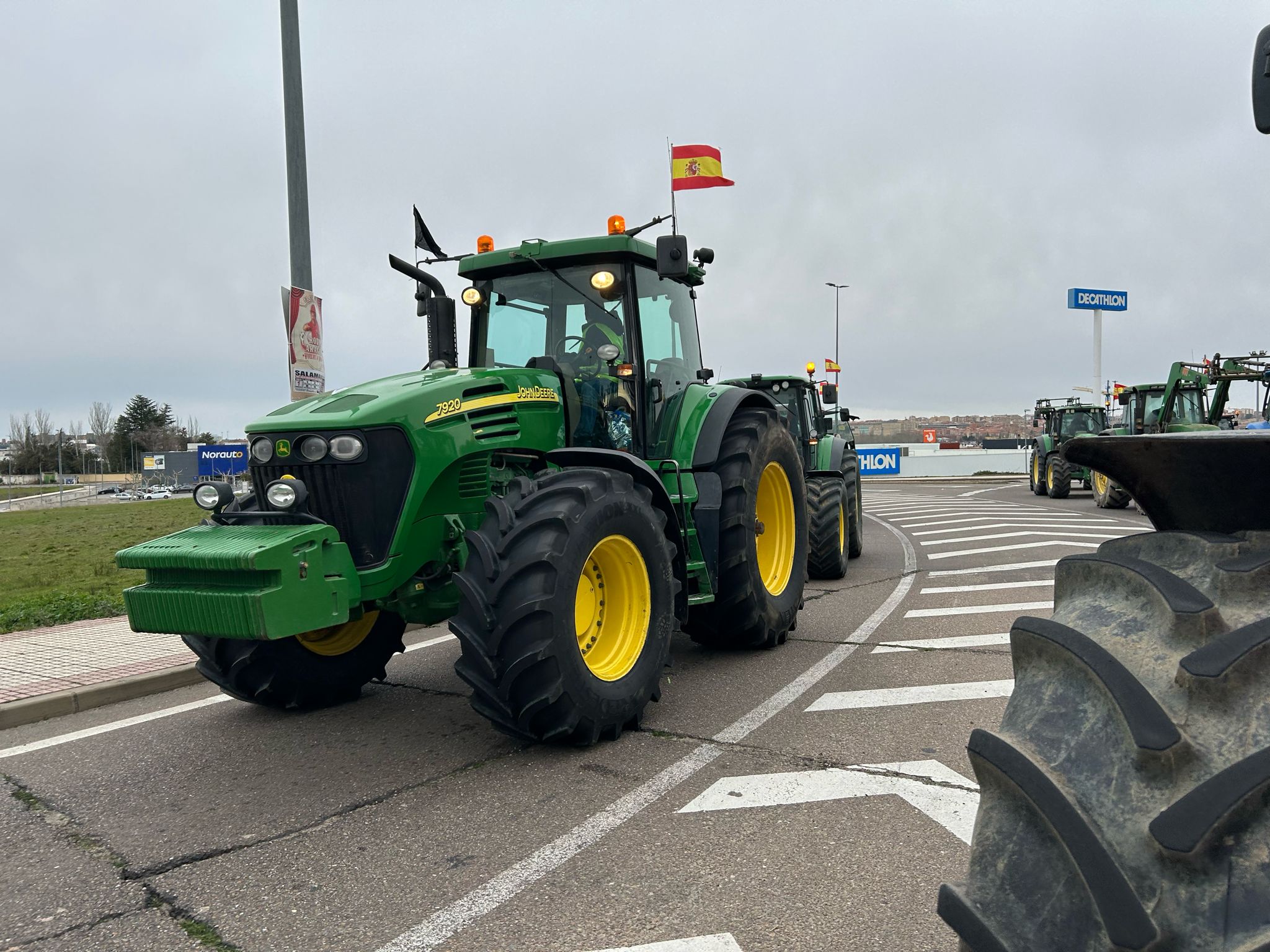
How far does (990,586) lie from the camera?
10.0m

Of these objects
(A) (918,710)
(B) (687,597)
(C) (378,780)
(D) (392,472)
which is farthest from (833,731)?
(D) (392,472)

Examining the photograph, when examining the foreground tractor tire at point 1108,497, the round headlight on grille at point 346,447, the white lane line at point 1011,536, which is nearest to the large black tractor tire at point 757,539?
the round headlight on grille at point 346,447

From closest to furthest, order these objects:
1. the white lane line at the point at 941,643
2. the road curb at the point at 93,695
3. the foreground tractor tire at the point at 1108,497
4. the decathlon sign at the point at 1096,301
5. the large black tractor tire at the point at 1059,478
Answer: the road curb at the point at 93,695, the white lane line at the point at 941,643, the foreground tractor tire at the point at 1108,497, the large black tractor tire at the point at 1059,478, the decathlon sign at the point at 1096,301

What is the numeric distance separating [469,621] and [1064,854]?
310 centimetres

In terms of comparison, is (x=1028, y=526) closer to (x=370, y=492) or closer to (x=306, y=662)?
(x=306, y=662)

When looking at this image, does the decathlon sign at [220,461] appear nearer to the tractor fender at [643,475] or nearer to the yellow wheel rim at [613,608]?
the tractor fender at [643,475]

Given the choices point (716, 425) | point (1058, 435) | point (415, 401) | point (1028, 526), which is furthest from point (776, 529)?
point (1058, 435)

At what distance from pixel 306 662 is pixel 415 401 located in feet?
5.92

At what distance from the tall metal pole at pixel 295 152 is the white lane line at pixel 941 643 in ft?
19.5

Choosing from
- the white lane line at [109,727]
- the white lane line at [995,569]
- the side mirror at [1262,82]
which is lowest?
the white lane line at [995,569]

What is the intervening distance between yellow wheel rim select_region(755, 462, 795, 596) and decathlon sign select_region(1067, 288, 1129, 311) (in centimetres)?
3639

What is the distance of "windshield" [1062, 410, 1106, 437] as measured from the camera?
27.0 metres

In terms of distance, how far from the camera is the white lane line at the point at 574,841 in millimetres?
3006

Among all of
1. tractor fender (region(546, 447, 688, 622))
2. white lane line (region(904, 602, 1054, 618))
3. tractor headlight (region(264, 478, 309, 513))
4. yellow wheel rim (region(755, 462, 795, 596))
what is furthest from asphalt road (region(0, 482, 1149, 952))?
white lane line (region(904, 602, 1054, 618))
